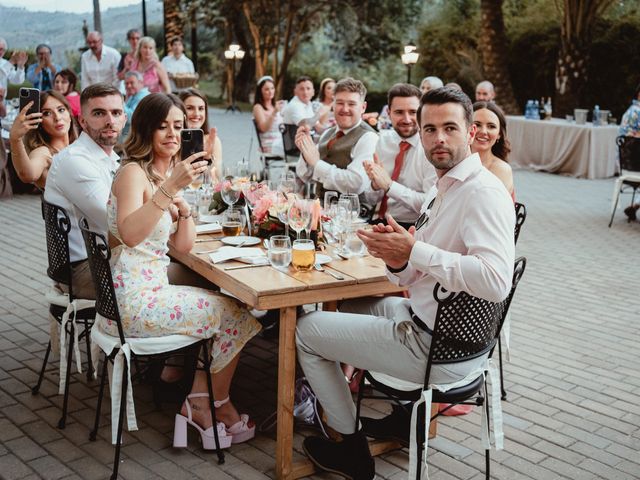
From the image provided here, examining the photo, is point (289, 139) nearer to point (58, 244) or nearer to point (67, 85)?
point (67, 85)

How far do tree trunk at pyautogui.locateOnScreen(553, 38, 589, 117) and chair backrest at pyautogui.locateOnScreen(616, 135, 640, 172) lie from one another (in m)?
6.23

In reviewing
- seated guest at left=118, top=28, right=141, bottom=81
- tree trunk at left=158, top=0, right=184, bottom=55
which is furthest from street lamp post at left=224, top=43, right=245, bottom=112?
seated guest at left=118, top=28, right=141, bottom=81

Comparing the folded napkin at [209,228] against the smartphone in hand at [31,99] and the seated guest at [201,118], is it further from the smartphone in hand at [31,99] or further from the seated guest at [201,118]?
the seated guest at [201,118]

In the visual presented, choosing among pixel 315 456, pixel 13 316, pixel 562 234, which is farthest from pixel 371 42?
pixel 315 456

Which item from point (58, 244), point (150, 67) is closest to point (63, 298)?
point (58, 244)

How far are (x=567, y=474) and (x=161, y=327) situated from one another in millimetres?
1984

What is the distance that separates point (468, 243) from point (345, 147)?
3010 mm

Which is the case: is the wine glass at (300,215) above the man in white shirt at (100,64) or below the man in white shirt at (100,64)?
below

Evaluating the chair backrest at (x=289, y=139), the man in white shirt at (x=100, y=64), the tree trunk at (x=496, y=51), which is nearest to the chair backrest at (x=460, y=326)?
the chair backrest at (x=289, y=139)

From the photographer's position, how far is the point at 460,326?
271 cm

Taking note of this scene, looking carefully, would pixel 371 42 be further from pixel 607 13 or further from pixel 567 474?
pixel 567 474

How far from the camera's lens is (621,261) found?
22.9 feet

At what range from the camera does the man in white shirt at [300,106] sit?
10.1 metres

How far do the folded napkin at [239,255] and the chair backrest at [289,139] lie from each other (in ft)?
19.2
